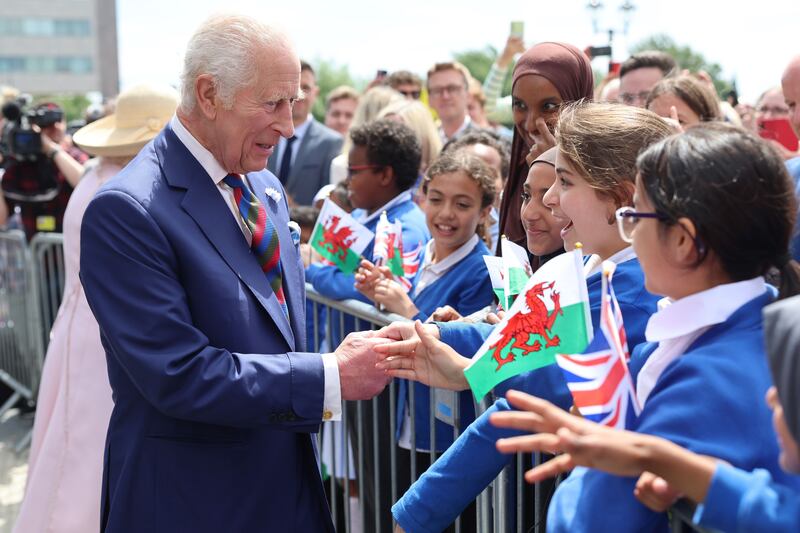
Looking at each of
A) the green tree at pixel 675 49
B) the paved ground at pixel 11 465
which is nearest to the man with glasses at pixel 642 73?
the paved ground at pixel 11 465

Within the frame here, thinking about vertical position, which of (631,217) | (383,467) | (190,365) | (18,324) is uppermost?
(631,217)

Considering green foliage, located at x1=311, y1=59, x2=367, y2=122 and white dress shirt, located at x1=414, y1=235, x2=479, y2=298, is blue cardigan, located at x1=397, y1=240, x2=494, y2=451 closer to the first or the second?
white dress shirt, located at x1=414, y1=235, x2=479, y2=298

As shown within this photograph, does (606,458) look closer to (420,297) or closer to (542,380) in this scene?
(542,380)

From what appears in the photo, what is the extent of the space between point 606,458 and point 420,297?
223 centimetres

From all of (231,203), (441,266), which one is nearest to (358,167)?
(441,266)

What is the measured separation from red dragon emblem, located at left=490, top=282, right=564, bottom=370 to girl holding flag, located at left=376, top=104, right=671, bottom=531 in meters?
0.19

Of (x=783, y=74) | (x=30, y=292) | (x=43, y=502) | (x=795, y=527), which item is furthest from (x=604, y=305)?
(x=30, y=292)

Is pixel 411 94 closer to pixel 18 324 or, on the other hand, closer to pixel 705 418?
pixel 18 324

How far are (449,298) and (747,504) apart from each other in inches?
86.7

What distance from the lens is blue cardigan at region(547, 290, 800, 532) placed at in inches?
58.4

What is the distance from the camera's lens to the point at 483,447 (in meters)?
2.18

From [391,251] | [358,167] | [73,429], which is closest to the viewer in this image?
[391,251]

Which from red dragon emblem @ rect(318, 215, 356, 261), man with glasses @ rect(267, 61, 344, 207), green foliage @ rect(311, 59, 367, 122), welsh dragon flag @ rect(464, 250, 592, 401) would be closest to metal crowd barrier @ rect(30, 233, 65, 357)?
man with glasses @ rect(267, 61, 344, 207)

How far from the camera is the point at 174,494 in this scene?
2.46 meters
